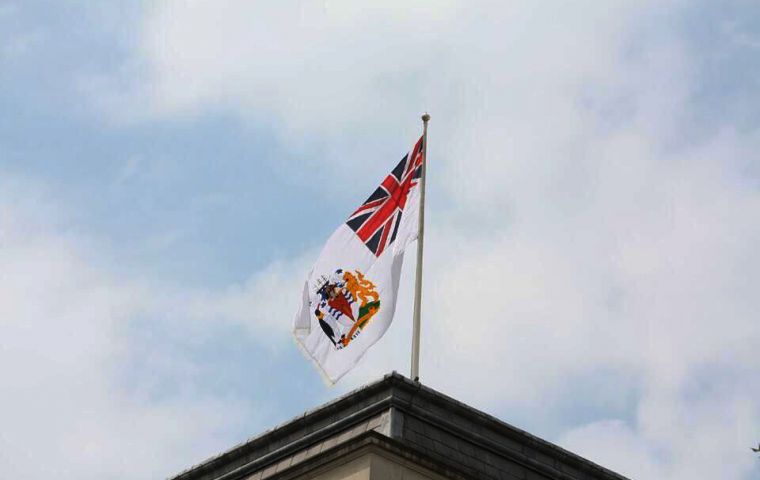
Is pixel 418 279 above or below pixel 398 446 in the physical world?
above

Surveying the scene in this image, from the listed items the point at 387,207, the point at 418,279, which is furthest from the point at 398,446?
the point at 387,207

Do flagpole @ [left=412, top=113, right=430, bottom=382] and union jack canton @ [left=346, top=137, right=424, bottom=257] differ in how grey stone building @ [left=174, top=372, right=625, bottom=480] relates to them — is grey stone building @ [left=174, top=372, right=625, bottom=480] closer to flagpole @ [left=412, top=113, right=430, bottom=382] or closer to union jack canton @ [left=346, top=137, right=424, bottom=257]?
flagpole @ [left=412, top=113, right=430, bottom=382]

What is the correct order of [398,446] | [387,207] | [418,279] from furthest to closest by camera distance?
[387,207] → [418,279] → [398,446]

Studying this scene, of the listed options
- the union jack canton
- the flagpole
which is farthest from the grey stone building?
the union jack canton

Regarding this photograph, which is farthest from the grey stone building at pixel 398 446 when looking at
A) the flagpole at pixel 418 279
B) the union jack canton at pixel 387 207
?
the union jack canton at pixel 387 207

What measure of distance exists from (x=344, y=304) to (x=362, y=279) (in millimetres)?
752

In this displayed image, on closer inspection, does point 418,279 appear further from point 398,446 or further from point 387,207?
point 398,446

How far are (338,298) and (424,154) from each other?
4.35m

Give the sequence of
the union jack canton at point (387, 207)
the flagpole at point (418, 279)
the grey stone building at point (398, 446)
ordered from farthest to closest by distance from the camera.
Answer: the union jack canton at point (387, 207), the flagpole at point (418, 279), the grey stone building at point (398, 446)

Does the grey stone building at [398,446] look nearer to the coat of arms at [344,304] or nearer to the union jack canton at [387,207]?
the coat of arms at [344,304]

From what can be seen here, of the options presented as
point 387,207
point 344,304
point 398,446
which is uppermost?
point 387,207

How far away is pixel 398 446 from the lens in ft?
73.0

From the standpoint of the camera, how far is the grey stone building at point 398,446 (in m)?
22.3

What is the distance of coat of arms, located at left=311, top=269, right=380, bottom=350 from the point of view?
2761 cm
